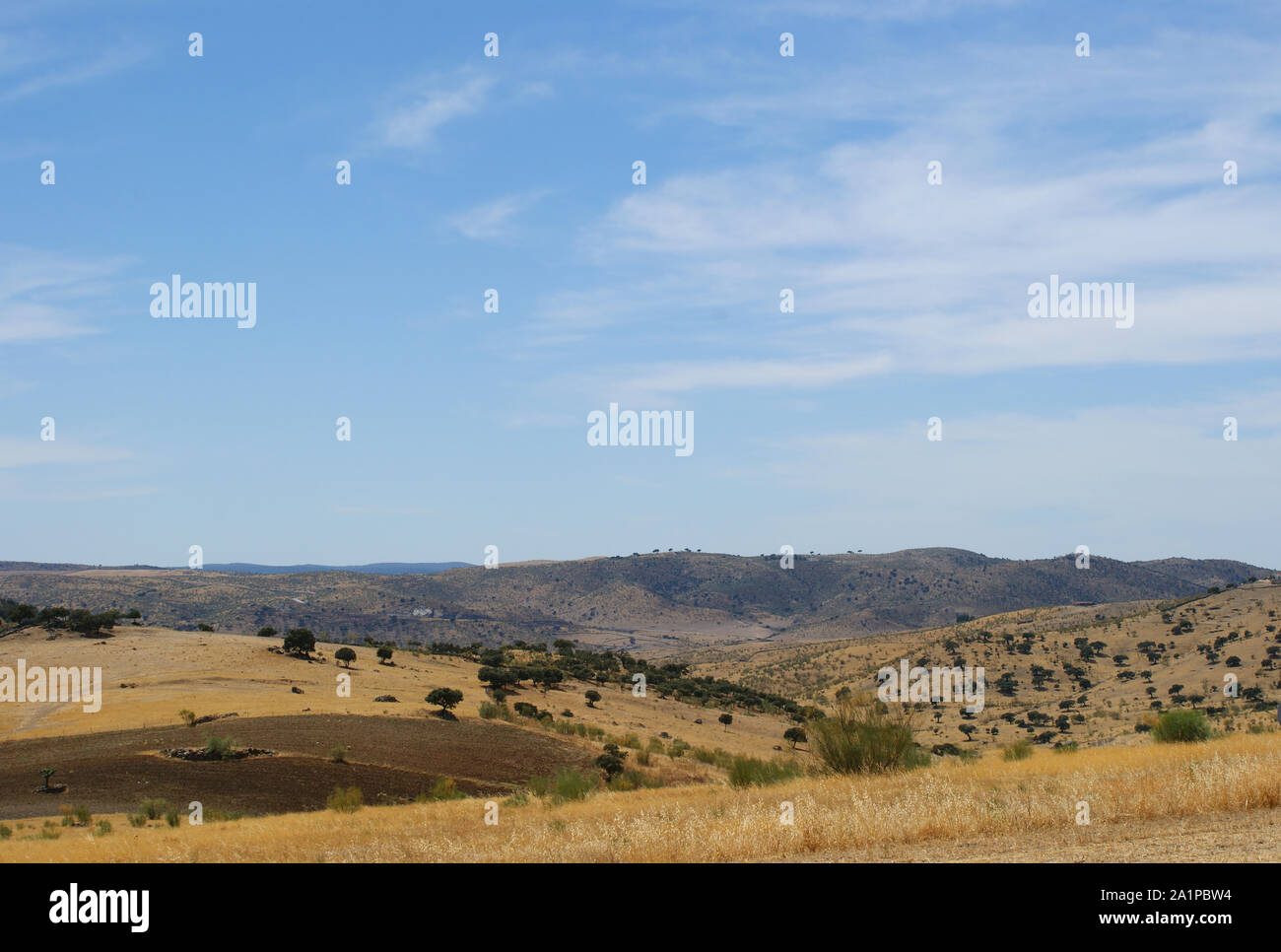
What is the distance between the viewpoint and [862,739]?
76.5 feet

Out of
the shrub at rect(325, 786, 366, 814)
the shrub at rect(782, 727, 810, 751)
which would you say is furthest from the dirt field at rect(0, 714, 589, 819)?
the shrub at rect(782, 727, 810, 751)

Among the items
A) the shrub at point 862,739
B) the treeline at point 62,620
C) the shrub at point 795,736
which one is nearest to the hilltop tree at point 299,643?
the treeline at point 62,620

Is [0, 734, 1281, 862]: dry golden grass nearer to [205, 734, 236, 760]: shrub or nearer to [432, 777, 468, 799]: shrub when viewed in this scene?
[432, 777, 468, 799]: shrub

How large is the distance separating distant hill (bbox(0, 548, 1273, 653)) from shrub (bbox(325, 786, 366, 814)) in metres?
97.1

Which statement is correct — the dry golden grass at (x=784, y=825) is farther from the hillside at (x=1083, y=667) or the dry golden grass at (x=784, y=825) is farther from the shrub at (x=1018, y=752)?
the hillside at (x=1083, y=667)

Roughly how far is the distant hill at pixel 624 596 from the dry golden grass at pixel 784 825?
103m

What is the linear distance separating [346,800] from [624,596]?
512ft

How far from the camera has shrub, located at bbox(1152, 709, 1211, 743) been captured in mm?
26031
